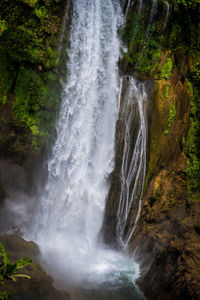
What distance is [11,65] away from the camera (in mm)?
8055

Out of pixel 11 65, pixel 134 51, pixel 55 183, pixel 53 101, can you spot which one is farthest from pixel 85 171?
pixel 134 51

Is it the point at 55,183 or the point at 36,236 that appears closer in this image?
the point at 36,236

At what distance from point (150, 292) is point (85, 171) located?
13.2ft

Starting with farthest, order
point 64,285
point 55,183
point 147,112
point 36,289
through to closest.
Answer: point 147,112 < point 55,183 < point 64,285 < point 36,289

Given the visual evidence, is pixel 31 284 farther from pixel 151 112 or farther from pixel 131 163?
pixel 151 112

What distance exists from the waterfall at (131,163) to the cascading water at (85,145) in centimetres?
44

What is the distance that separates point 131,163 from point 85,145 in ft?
5.51

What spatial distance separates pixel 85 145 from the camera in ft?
29.2

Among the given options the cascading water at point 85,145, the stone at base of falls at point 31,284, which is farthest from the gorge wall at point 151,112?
the stone at base of falls at point 31,284

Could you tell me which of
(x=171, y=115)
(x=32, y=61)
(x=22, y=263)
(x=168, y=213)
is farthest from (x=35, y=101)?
(x=168, y=213)

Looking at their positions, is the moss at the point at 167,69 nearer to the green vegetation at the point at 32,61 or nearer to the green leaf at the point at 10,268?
the green vegetation at the point at 32,61

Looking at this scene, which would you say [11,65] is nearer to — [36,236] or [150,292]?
[36,236]

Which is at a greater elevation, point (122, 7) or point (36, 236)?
point (122, 7)

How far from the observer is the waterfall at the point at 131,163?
9.05 metres
